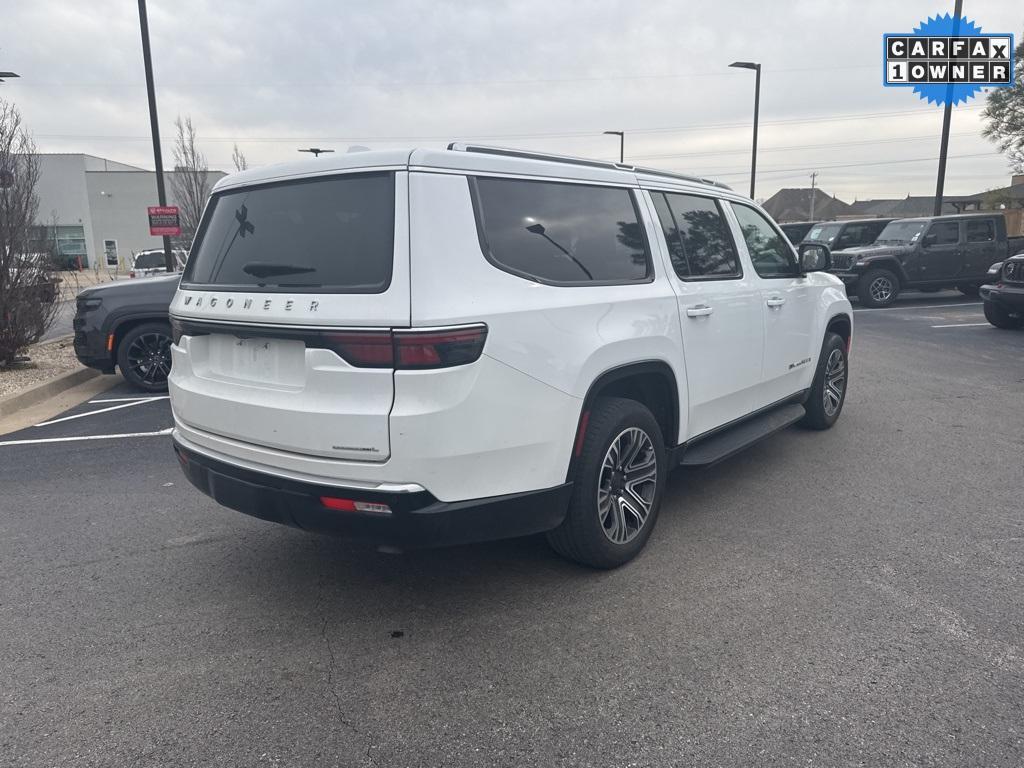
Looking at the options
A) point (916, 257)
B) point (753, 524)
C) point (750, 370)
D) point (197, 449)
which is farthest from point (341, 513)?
point (916, 257)

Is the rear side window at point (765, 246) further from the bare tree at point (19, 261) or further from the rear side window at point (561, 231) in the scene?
the bare tree at point (19, 261)

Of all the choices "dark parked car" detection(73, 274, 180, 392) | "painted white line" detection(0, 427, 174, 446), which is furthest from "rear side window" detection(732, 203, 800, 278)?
"dark parked car" detection(73, 274, 180, 392)

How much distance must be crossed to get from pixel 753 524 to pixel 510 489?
195cm

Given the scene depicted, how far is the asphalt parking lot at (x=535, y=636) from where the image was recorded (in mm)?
2531

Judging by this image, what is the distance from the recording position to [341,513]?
2955 mm

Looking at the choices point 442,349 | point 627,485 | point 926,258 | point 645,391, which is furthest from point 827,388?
point 926,258

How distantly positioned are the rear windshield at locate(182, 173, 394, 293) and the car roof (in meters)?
0.04

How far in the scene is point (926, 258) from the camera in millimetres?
16250

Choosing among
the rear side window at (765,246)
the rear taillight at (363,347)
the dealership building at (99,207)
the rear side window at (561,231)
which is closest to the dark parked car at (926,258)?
the rear side window at (765,246)

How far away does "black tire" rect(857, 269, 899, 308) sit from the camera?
1603 centimetres

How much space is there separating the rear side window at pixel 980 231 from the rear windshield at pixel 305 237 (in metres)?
17.3

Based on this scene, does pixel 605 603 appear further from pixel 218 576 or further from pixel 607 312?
pixel 218 576

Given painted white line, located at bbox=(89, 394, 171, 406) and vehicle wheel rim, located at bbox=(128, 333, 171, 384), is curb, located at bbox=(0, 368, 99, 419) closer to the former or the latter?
painted white line, located at bbox=(89, 394, 171, 406)

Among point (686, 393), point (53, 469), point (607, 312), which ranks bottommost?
point (53, 469)
